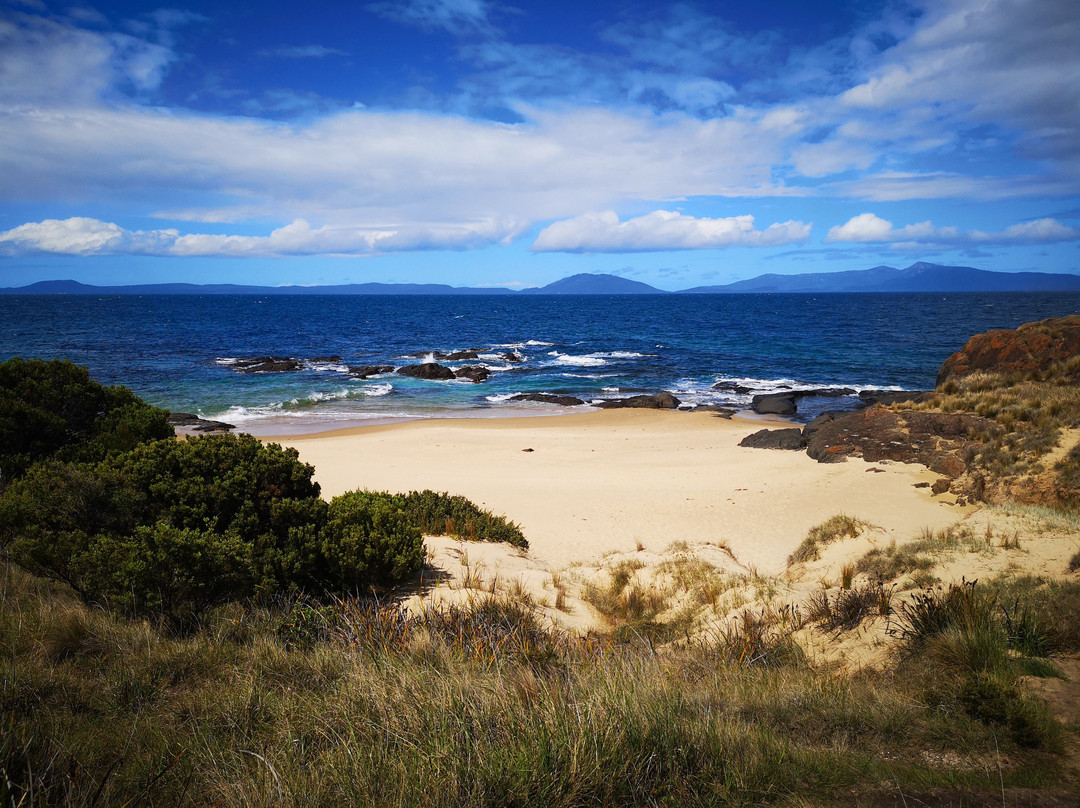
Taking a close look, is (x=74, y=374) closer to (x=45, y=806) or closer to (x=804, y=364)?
(x=45, y=806)

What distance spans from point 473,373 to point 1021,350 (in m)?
30.3

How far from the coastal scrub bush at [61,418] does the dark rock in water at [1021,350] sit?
2503 centimetres

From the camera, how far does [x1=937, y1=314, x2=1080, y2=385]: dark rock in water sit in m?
20.0

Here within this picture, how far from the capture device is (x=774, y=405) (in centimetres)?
2991

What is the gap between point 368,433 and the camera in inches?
945

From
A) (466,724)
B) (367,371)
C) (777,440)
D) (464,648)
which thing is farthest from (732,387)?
(466,724)

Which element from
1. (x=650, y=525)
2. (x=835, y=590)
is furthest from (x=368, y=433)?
(x=835, y=590)

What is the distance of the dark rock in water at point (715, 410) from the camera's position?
28.9 m

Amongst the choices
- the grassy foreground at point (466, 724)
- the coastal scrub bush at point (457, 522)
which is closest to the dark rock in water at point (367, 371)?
the coastal scrub bush at point (457, 522)

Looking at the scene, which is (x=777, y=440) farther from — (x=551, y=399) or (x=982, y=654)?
(x=982, y=654)

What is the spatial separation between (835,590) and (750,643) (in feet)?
Result: 8.29

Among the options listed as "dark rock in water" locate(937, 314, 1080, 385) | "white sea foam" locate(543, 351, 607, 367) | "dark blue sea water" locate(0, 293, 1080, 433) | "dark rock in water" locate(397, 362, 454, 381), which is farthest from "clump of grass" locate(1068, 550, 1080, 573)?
"white sea foam" locate(543, 351, 607, 367)

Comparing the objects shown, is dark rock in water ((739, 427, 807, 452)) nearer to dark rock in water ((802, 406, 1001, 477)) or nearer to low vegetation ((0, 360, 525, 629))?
dark rock in water ((802, 406, 1001, 477))

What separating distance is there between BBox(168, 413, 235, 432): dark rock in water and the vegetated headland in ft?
53.4
